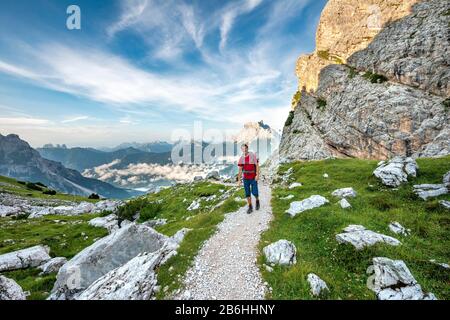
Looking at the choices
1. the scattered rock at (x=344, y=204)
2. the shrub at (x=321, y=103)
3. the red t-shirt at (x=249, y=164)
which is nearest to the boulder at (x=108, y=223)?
the red t-shirt at (x=249, y=164)

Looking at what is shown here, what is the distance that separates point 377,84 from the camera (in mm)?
65562

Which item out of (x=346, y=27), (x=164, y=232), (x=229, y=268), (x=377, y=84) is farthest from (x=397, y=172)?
(x=346, y=27)

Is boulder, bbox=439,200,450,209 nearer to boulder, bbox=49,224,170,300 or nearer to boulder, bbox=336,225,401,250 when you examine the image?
boulder, bbox=336,225,401,250

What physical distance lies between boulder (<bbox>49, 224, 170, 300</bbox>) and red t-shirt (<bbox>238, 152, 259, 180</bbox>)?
7.30 metres

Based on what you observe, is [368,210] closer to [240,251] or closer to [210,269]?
[240,251]

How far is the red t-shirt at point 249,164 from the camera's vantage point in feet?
52.4

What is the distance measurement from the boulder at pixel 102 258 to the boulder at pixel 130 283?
2.74 m

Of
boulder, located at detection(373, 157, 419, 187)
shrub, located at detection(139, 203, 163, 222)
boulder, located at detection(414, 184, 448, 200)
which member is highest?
boulder, located at detection(373, 157, 419, 187)

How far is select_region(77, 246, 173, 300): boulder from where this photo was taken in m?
8.71

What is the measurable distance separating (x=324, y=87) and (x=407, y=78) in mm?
27685

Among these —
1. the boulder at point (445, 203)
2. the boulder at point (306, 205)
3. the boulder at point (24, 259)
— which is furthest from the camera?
the boulder at point (24, 259)

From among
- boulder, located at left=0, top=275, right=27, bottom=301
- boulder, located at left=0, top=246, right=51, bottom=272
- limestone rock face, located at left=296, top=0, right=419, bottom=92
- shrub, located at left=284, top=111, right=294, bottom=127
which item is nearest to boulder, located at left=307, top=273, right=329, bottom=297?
boulder, located at left=0, top=275, right=27, bottom=301

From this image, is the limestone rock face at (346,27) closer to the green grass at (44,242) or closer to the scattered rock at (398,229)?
the scattered rock at (398,229)

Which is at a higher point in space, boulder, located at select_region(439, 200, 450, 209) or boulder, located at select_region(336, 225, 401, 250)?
boulder, located at select_region(439, 200, 450, 209)
